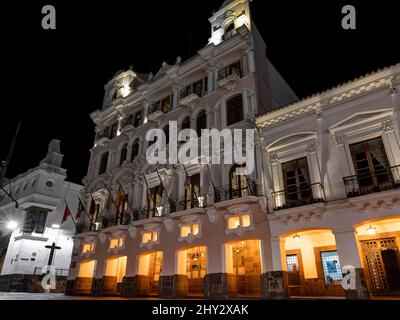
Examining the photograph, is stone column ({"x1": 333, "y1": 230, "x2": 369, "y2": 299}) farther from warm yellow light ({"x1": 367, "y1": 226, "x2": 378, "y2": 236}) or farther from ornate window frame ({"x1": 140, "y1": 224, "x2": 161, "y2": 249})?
ornate window frame ({"x1": 140, "y1": 224, "x2": 161, "y2": 249})

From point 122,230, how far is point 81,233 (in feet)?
13.1

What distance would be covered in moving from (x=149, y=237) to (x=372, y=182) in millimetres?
12201

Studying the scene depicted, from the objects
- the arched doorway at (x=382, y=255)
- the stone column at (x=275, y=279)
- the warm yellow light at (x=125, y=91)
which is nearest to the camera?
the stone column at (x=275, y=279)

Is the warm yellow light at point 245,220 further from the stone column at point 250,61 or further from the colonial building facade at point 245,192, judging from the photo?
the stone column at point 250,61

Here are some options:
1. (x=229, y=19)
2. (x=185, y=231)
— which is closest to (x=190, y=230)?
(x=185, y=231)

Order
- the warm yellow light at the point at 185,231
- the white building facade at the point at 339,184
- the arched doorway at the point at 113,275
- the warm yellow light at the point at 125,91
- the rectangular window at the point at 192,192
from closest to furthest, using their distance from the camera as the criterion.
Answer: the white building facade at the point at 339,184 → the warm yellow light at the point at 185,231 → the rectangular window at the point at 192,192 → the arched doorway at the point at 113,275 → the warm yellow light at the point at 125,91

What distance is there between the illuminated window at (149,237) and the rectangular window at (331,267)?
919 centimetres

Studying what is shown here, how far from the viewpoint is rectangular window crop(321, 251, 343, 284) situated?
13.7 m

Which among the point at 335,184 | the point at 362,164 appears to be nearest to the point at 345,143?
the point at 362,164

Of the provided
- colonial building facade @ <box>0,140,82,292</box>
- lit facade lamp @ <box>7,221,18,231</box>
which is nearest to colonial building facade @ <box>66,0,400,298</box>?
colonial building facade @ <box>0,140,82,292</box>

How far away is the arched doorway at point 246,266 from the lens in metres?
14.2

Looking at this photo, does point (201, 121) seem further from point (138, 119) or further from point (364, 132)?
point (364, 132)

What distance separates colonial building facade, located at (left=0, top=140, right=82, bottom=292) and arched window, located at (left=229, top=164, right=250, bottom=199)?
21.7 meters

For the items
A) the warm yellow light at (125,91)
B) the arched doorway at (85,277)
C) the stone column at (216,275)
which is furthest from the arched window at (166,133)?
the arched doorway at (85,277)
